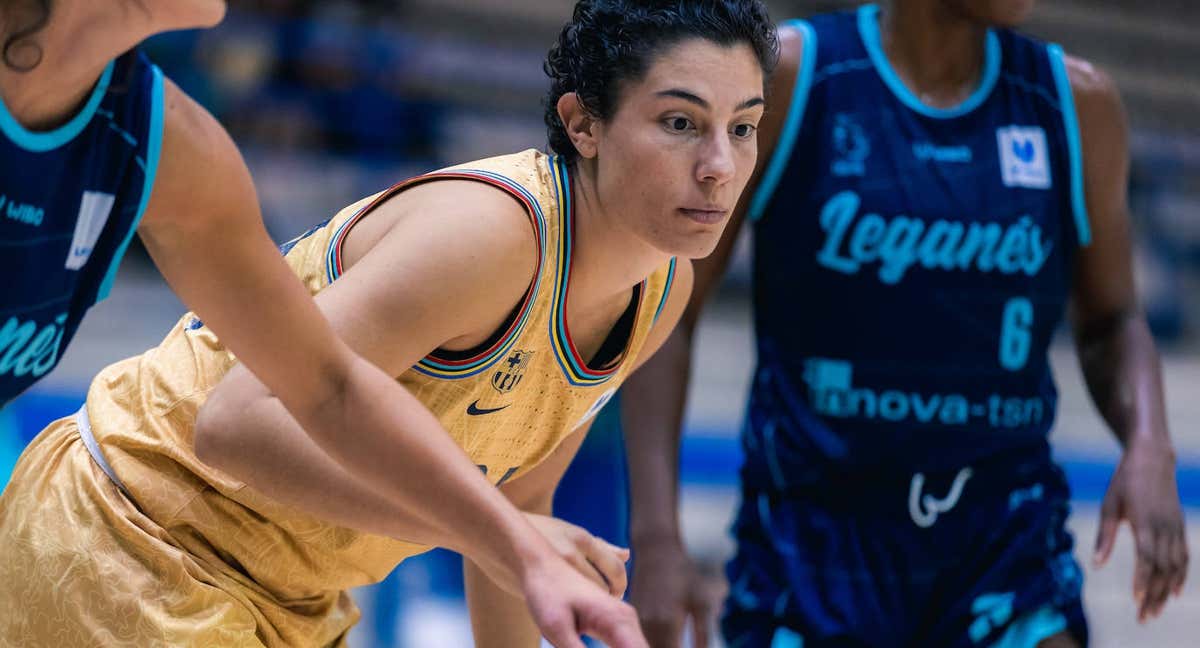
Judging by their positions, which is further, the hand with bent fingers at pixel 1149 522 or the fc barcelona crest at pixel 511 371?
the hand with bent fingers at pixel 1149 522

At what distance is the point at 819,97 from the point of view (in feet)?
9.07

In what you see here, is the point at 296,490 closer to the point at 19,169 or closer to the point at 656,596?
the point at 19,169

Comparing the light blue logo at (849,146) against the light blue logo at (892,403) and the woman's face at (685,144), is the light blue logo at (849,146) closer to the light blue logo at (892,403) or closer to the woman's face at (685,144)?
the light blue logo at (892,403)

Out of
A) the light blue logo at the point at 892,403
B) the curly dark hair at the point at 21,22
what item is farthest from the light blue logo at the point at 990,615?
the curly dark hair at the point at 21,22

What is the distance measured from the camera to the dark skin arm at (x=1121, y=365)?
108 inches

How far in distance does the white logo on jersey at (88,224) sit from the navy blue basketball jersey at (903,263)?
1462 mm

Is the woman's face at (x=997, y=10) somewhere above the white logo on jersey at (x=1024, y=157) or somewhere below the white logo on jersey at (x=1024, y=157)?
above

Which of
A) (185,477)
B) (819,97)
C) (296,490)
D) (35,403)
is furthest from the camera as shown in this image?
(35,403)

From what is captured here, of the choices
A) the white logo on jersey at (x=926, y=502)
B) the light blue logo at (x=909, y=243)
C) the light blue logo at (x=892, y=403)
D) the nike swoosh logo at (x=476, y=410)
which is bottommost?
the white logo on jersey at (x=926, y=502)

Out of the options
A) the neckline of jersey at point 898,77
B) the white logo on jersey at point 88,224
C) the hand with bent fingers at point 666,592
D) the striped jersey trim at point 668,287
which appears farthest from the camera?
the neckline of jersey at point 898,77

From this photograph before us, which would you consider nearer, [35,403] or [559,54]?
[559,54]

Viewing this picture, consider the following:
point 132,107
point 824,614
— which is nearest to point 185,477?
point 132,107

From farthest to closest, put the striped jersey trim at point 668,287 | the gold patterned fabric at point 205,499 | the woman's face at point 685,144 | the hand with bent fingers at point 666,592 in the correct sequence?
the hand with bent fingers at point 666,592, the striped jersey trim at point 668,287, the woman's face at point 685,144, the gold patterned fabric at point 205,499

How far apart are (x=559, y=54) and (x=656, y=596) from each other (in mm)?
996
